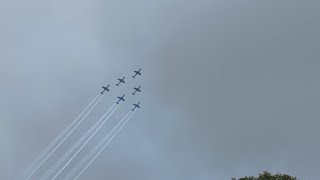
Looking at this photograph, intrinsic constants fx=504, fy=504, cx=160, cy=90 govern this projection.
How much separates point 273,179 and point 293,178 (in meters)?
4.60

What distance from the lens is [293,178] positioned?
118 meters

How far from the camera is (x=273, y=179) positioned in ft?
391

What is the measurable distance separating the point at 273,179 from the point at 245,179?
6669 millimetres

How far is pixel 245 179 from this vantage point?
399 feet

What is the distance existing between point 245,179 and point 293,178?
11.3 meters
